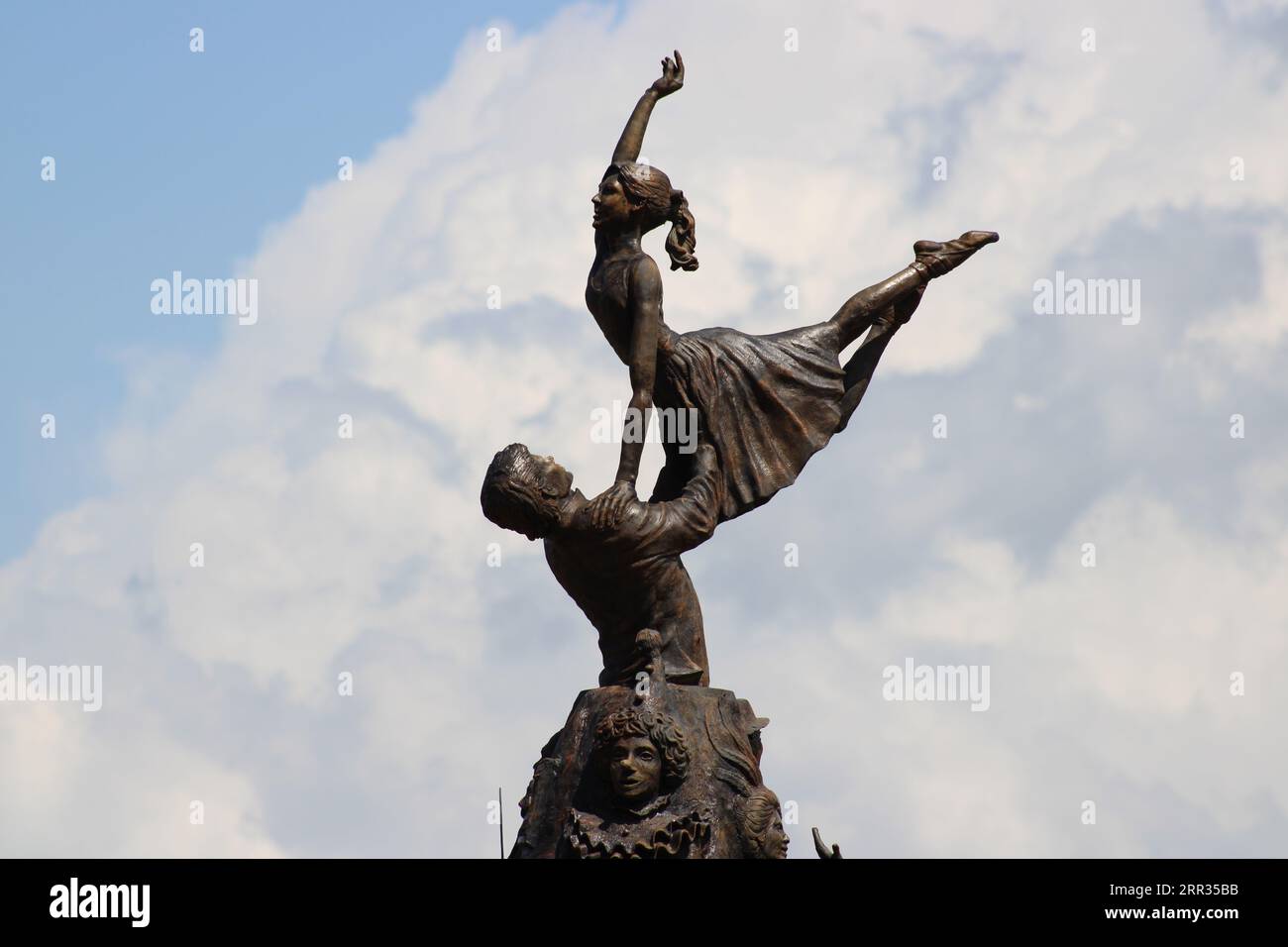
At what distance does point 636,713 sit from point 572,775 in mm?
538

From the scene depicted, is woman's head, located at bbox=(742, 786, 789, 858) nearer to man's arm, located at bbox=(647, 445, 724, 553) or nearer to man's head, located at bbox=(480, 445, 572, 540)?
man's arm, located at bbox=(647, 445, 724, 553)

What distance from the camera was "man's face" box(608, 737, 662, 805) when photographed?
14836mm

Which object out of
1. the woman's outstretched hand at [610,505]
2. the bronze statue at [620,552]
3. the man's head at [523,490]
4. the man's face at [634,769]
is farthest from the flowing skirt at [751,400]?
the man's face at [634,769]

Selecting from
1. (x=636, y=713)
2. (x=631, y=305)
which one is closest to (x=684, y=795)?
(x=636, y=713)

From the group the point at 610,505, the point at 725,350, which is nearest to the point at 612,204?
the point at 725,350

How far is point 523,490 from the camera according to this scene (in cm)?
1505

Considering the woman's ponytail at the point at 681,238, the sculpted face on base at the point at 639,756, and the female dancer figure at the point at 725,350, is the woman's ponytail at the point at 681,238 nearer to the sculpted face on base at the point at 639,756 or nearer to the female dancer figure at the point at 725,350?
the female dancer figure at the point at 725,350

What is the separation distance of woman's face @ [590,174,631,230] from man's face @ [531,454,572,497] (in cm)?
147

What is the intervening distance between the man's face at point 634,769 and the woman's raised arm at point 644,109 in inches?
128

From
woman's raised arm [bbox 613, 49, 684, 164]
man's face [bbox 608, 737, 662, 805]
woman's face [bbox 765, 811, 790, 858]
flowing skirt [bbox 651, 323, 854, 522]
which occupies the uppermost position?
woman's raised arm [bbox 613, 49, 684, 164]

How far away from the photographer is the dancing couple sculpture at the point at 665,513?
1495cm

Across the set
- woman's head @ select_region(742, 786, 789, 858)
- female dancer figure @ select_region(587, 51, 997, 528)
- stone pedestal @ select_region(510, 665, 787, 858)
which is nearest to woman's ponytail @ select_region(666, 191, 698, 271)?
female dancer figure @ select_region(587, 51, 997, 528)

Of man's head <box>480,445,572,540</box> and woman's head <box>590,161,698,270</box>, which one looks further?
woman's head <box>590,161,698,270</box>

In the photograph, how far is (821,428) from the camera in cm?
1631
